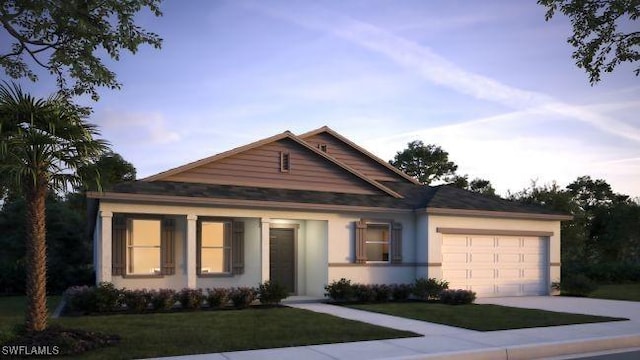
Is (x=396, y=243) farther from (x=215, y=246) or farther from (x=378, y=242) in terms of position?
(x=215, y=246)

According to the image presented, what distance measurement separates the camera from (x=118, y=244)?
55.0ft

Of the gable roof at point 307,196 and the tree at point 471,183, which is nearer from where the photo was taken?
the gable roof at point 307,196

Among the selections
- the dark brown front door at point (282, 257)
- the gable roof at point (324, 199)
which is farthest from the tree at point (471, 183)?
the dark brown front door at point (282, 257)

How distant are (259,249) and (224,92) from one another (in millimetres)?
5388

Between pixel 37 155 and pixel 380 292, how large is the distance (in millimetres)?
11478

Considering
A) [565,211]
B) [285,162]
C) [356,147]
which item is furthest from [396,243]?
[565,211]

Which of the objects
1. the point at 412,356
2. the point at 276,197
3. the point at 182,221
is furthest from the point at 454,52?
the point at 412,356

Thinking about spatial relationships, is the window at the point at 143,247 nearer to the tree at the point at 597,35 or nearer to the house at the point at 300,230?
the house at the point at 300,230

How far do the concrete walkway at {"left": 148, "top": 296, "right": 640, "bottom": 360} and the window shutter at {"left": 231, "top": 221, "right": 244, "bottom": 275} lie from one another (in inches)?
200

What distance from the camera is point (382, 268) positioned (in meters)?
19.8

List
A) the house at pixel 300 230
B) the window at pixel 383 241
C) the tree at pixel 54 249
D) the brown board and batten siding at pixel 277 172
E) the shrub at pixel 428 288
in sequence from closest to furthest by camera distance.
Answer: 1. the house at pixel 300 230
2. the shrub at pixel 428 288
3. the brown board and batten siding at pixel 277 172
4. the window at pixel 383 241
5. the tree at pixel 54 249

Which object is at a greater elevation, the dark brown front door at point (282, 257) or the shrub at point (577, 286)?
the dark brown front door at point (282, 257)

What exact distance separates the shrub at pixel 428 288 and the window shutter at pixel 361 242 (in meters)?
1.85

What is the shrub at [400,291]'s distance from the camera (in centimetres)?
1897
